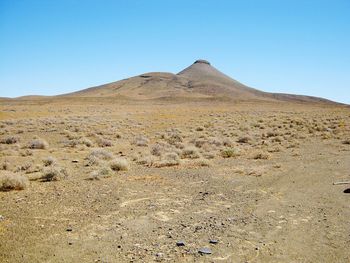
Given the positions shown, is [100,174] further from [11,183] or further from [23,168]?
[23,168]

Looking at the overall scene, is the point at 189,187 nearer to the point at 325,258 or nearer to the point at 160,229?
the point at 160,229

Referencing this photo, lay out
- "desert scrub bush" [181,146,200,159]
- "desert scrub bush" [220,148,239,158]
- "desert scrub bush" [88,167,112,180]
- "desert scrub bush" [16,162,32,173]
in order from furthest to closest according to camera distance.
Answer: "desert scrub bush" [220,148,239,158]
"desert scrub bush" [181,146,200,159]
"desert scrub bush" [16,162,32,173]
"desert scrub bush" [88,167,112,180]

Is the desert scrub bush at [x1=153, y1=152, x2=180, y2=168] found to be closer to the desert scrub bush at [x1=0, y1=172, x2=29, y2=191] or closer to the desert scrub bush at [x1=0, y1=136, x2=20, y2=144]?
the desert scrub bush at [x1=0, y1=172, x2=29, y2=191]

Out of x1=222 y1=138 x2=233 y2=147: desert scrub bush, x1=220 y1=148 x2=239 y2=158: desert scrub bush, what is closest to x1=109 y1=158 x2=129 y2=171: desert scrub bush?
x1=220 y1=148 x2=239 y2=158: desert scrub bush

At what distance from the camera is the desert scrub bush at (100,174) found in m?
13.6

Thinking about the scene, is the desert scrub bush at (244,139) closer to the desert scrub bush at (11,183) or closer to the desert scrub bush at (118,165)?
the desert scrub bush at (118,165)

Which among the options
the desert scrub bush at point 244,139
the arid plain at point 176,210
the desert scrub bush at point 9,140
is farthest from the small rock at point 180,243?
the desert scrub bush at point 9,140

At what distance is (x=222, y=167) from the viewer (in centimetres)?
1670

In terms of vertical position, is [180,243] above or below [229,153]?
below

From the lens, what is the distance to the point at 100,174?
13953 mm

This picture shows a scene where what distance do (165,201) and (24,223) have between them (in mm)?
3860

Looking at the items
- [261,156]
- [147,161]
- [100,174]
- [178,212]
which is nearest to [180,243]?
[178,212]

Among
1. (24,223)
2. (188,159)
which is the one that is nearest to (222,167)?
(188,159)

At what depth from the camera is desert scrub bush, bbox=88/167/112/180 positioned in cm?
1361
